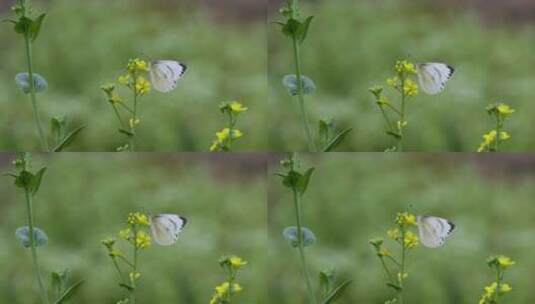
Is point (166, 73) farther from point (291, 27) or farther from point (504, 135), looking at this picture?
point (504, 135)

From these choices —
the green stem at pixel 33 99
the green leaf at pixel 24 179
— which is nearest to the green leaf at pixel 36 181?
the green leaf at pixel 24 179

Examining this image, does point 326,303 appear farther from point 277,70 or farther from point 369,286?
point 277,70

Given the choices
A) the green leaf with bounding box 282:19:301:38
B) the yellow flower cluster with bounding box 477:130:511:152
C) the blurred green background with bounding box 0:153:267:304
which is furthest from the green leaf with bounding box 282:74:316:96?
the yellow flower cluster with bounding box 477:130:511:152

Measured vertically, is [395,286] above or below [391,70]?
below

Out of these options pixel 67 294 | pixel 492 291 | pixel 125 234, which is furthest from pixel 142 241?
pixel 492 291

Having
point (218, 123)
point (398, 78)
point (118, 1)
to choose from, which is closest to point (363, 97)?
point (398, 78)

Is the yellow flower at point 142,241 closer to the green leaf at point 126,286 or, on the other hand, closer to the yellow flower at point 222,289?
the green leaf at point 126,286
